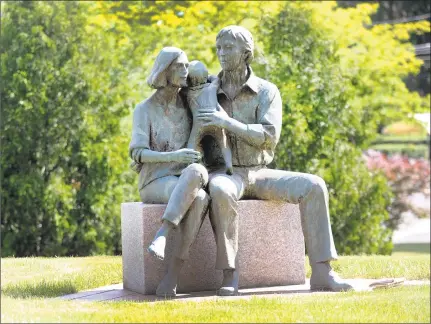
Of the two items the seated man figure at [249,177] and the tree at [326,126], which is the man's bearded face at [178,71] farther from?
the tree at [326,126]

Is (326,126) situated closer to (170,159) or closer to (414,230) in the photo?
(170,159)

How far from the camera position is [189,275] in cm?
733

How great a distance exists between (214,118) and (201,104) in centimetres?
29

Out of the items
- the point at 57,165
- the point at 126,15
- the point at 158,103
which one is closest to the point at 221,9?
the point at 126,15

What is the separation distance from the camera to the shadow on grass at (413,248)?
15.6 metres

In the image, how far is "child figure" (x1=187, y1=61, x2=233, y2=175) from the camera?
739cm

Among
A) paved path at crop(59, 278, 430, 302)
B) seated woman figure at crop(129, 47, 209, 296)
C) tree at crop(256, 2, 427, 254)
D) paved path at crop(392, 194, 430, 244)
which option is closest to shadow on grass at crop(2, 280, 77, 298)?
paved path at crop(59, 278, 430, 302)

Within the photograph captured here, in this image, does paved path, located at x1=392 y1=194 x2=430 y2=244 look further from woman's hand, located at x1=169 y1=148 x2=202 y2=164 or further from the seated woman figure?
woman's hand, located at x1=169 y1=148 x2=202 y2=164

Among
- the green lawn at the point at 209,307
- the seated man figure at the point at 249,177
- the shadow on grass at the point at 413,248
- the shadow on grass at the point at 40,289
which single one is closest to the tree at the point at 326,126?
the shadow on grass at the point at 413,248

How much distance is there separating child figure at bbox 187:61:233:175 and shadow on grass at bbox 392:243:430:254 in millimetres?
8675

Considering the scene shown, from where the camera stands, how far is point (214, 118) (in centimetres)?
720

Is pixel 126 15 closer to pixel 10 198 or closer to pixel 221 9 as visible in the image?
pixel 221 9

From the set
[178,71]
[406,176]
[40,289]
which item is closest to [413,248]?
[406,176]

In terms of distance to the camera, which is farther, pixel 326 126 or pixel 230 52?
pixel 326 126
